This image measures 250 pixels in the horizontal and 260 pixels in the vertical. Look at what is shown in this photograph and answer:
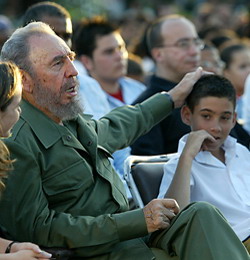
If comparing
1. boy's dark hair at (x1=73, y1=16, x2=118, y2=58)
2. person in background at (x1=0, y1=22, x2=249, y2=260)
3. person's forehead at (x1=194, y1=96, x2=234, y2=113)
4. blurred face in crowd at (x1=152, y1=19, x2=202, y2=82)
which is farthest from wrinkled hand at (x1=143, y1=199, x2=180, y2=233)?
boy's dark hair at (x1=73, y1=16, x2=118, y2=58)

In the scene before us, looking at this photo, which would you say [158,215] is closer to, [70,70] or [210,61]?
[70,70]

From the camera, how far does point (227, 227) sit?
347cm

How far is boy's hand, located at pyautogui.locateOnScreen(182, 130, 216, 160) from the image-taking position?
166 inches

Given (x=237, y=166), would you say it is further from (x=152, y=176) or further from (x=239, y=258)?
(x=239, y=258)

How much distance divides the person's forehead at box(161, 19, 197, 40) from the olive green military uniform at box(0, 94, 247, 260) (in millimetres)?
2755

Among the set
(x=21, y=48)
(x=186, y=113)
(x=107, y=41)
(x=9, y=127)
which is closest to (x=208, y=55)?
(x=107, y=41)

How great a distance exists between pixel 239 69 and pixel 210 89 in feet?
12.0

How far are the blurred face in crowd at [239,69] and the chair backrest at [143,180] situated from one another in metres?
3.68

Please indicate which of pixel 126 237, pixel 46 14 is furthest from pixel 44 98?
pixel 46 14

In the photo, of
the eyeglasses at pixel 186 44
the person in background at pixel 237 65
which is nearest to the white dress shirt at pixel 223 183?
the eyeglasses at pixel 186 44

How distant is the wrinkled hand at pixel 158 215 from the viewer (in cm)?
358

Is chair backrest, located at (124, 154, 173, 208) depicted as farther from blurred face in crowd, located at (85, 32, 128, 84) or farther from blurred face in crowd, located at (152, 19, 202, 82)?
blurred face in crowd, located at (85, 32, 128, 84)

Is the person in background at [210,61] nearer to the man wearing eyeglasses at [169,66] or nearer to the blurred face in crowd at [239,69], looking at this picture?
the man wearing eyeglasses at [169,66]

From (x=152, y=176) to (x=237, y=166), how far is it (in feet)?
1.78
